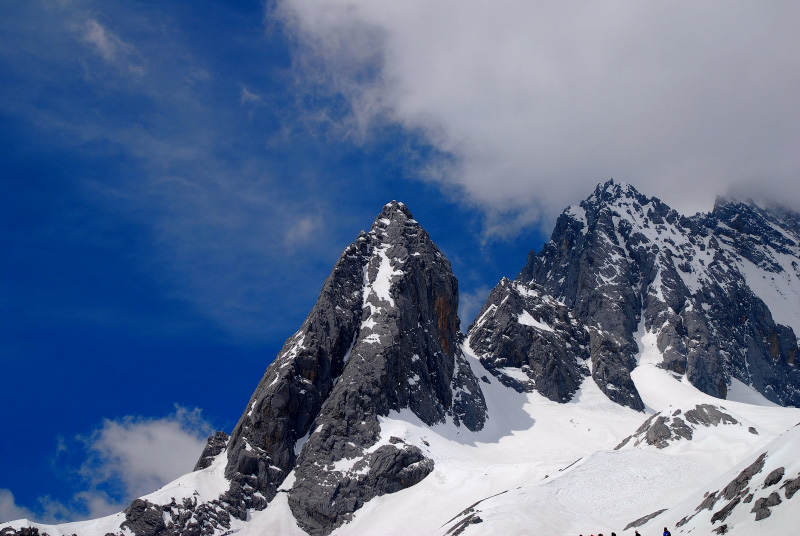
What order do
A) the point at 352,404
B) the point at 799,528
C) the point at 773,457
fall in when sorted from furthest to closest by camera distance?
the point at 352,404, the point at 773,457, the point at 799,528

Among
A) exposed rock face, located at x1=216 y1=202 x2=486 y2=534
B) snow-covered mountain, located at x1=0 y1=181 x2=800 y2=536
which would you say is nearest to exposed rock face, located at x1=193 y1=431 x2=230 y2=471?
snow-covered mountain, located at x1=0 y1=181 x2=800 y2=536

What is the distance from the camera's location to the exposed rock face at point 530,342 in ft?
456

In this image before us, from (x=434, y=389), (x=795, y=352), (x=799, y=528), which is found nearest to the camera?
(x=799, y=528)

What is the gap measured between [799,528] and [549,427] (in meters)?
86.7

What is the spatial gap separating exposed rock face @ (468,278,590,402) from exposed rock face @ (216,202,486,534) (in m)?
15.9

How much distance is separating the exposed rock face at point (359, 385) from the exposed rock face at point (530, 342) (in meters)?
15.9

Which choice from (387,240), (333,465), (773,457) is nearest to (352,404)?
(333,465)

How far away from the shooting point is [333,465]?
91812 millimetres

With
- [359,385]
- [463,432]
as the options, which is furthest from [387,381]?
[463,432]

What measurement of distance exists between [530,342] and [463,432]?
39631 mm

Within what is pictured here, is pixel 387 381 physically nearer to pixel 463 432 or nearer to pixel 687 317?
pixel 463 432

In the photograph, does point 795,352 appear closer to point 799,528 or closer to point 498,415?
point 498,415

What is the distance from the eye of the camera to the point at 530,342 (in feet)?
477

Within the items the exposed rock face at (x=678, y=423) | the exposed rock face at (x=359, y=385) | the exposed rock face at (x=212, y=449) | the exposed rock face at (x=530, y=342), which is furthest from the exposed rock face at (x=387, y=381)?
the exposed rock face at (x=678, y=423)
